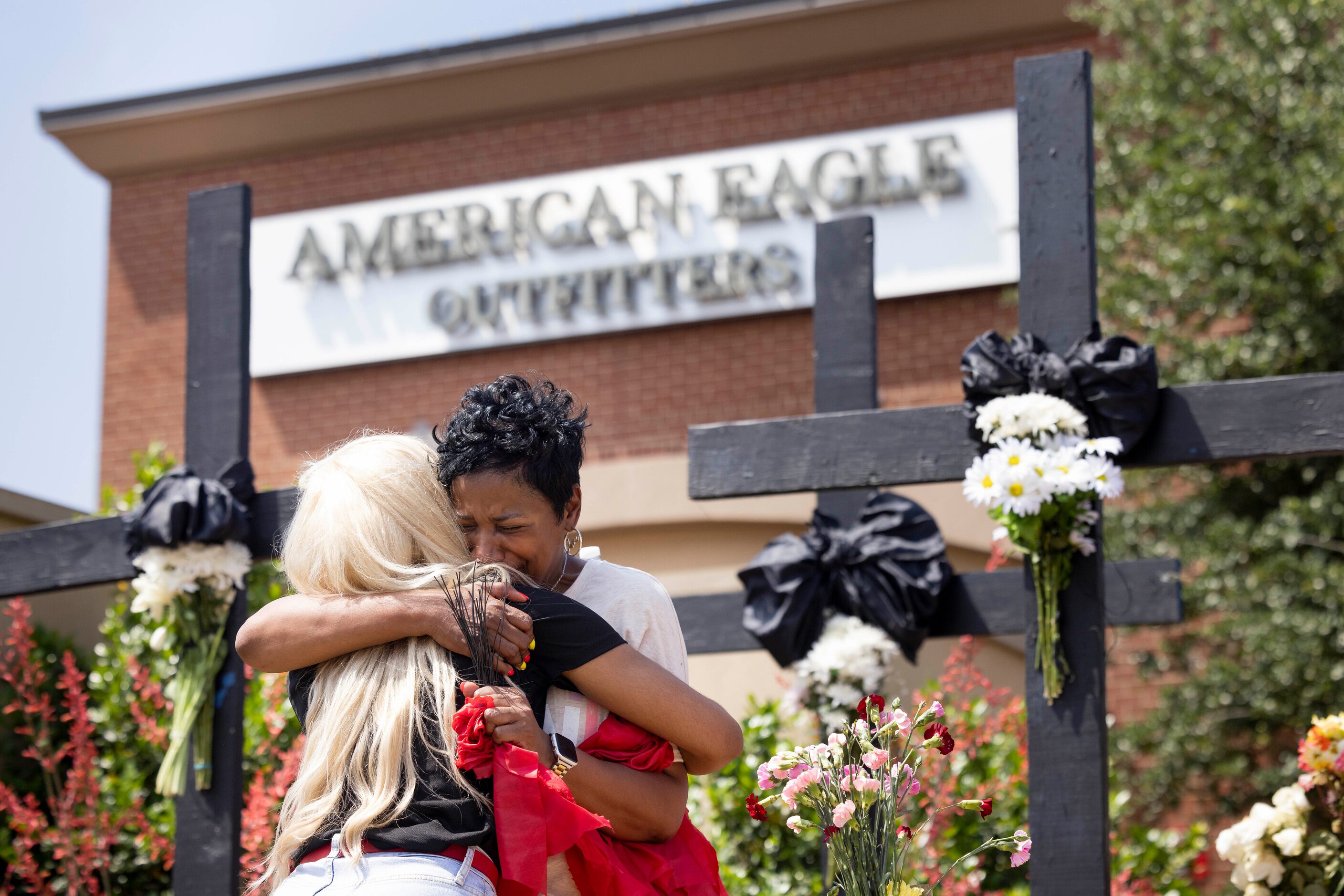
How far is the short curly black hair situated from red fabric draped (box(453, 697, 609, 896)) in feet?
1.48

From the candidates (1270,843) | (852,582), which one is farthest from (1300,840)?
(852,582)

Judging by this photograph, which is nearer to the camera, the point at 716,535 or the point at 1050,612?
the point at 1050,612

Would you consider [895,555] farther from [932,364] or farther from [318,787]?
[932,364]

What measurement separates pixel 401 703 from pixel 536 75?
7.99m

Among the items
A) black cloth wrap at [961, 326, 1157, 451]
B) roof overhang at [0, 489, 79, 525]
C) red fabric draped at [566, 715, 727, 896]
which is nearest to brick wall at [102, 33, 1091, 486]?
roof overhang at [0, 489, 79, 525]

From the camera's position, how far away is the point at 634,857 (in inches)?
85.5

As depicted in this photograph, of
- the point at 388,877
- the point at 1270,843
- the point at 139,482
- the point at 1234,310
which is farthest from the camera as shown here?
the point at 1234,310

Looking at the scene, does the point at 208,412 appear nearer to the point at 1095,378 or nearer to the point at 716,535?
the point at 1095,378

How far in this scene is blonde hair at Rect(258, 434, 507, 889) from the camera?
1954 millimetres

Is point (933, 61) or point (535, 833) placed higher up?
point (933, 61)

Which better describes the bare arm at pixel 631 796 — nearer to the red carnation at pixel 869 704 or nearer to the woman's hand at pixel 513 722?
the woman's hand at pixel 513 722

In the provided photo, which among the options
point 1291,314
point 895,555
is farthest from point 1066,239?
point 1291,314

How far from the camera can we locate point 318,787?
1.99 metres

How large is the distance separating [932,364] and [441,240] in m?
3.53
